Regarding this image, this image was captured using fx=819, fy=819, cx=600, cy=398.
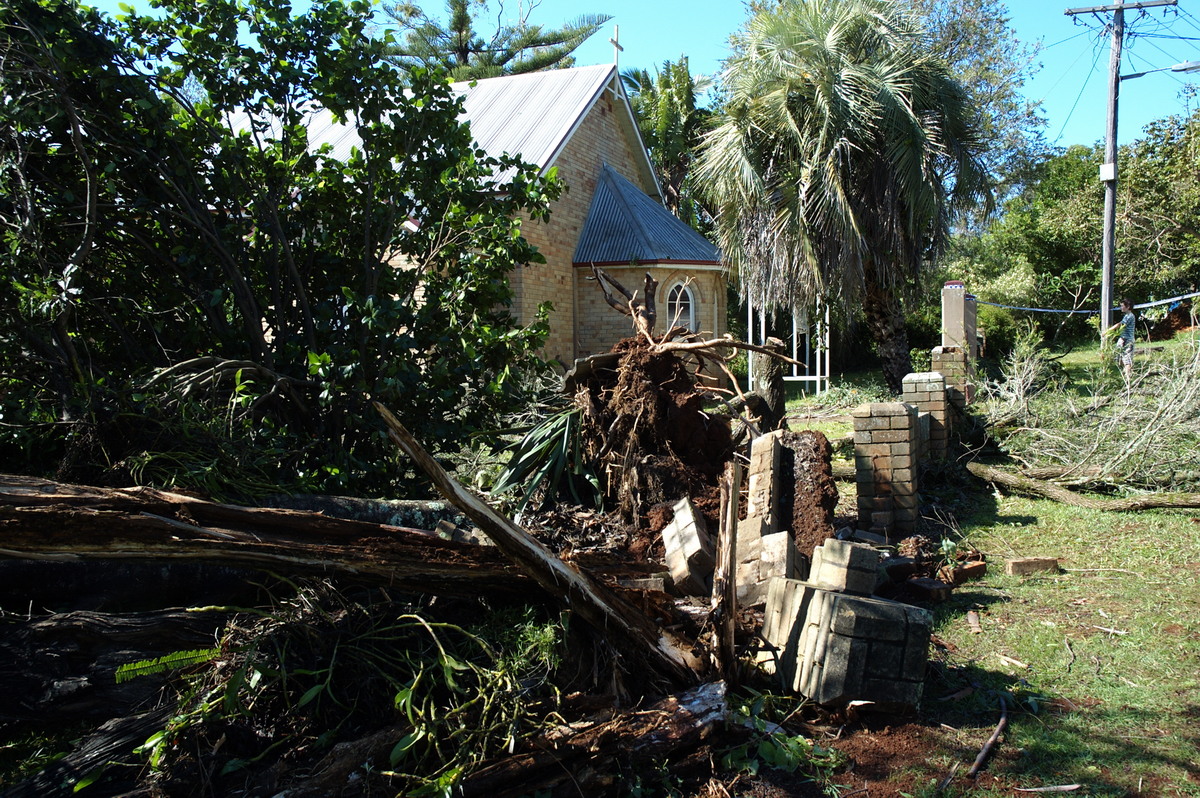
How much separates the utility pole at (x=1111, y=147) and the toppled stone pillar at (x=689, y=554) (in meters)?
15.1

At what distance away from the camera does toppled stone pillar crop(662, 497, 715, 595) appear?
15.1 feet

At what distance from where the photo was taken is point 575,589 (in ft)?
11.0

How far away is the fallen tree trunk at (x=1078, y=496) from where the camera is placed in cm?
682

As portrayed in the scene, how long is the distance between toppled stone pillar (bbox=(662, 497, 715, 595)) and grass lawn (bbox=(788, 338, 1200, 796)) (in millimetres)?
1252

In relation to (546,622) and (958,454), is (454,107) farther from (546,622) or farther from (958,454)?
(958,454)

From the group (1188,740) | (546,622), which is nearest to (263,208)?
(546,622)

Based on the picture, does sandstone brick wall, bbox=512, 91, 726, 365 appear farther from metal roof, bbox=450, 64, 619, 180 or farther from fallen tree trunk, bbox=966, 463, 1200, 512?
fallen tree trunk, bbox=966, 463, 1200, 512

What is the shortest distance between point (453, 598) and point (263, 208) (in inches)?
147

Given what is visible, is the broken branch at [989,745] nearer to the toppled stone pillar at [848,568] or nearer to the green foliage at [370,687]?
the toppled stone pillar at [848,568]

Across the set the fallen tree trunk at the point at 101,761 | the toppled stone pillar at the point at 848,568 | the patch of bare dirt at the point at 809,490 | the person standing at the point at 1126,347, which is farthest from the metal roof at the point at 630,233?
the fallen tree trunk at the point at 101,761

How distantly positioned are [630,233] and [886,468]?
39.6 ft

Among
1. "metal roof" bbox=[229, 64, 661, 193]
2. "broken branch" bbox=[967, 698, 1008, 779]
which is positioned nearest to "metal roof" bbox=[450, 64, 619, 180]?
"metal roof" bbox=[229, 64, 661, 193]

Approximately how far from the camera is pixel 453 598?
3467 millimetres

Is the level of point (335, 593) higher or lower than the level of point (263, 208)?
lower
